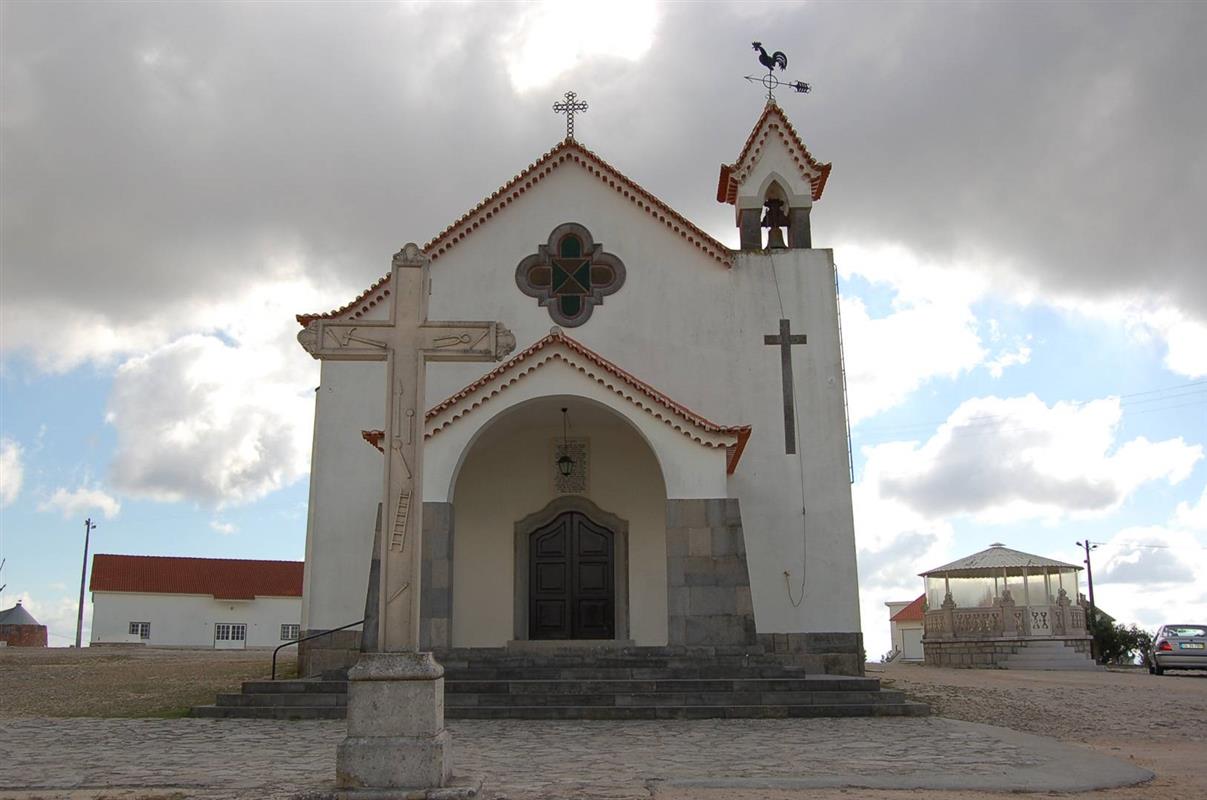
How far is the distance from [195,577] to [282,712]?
39083mm

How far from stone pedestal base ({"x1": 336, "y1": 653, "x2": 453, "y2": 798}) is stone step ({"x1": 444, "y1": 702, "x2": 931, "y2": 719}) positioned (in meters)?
5.84

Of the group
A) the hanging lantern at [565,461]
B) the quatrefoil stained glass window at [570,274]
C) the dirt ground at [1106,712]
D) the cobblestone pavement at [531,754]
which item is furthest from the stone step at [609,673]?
the quatrefoil stained glass window at [570,274]

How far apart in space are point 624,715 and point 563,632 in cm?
523

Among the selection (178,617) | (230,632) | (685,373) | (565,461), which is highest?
(685,373)

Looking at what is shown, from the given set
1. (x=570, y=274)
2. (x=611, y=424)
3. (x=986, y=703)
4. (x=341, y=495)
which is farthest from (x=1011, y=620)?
(x=341, y=495)

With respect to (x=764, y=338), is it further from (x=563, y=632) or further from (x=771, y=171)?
(x=563, y=632)

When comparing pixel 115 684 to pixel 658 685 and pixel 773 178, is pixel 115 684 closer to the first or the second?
pixel 658 685

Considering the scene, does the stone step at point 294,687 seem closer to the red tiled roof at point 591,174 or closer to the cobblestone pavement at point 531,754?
the cobblestone pavement at point 531,754

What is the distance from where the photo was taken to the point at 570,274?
776 inches

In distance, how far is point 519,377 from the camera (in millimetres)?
16156

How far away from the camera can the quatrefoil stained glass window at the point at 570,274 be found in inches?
769

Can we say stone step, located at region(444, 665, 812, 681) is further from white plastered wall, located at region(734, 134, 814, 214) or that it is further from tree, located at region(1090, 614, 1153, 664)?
tree, located at region(1090, 614, 1153, 664)

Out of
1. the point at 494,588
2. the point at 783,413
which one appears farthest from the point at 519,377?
the point at 783,413

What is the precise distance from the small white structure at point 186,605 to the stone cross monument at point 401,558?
4193 centimetres
